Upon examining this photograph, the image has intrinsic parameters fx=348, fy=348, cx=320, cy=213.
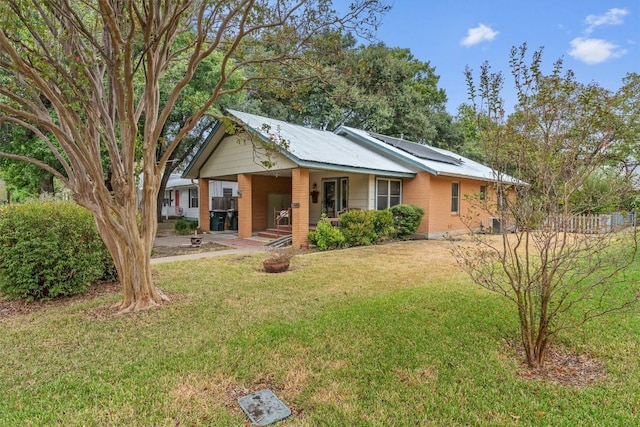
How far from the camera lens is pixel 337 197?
615 inches

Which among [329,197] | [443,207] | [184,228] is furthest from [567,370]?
[184,228]

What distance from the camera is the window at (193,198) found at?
27.4 m

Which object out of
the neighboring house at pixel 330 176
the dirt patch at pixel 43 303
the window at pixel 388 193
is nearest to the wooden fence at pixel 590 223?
the dirt patch at pixel 43 303

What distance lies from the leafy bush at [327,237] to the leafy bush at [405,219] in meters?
3.21

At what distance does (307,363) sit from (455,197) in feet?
49.2

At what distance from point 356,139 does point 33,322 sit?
48.4 ft

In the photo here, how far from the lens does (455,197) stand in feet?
55.1

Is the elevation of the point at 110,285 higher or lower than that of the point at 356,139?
lower

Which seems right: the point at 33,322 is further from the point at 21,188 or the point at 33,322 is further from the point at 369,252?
the point at 21,188

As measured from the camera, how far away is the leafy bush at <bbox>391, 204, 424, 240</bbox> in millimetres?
13906

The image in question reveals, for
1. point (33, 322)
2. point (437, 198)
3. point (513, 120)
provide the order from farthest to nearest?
point (437, 198)
point (33, 322)
point (513, 120)

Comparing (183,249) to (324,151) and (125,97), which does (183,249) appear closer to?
Answer: (324,151)

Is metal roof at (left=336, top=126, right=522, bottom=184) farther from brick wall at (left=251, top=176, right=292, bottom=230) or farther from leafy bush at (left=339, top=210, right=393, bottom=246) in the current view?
brick wall at (left=251, top=176, right=292, bottom=230)

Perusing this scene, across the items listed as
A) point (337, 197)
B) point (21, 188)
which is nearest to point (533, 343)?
point (337, 197)
